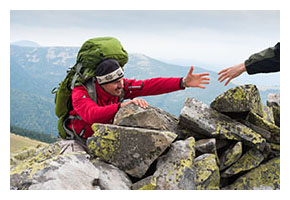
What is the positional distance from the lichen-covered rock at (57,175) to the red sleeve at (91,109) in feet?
4.60

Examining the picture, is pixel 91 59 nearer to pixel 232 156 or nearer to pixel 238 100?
pixel 238 100

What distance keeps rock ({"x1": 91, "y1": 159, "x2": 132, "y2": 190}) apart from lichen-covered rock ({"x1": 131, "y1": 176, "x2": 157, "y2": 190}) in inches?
6.8

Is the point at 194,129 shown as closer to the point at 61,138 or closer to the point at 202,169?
the point at 202,169

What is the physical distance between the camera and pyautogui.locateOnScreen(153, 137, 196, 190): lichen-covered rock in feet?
19.0

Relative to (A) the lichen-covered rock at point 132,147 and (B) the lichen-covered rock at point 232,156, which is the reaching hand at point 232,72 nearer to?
(B) the lichen-covered rock at point 232,156

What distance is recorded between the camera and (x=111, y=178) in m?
5.98

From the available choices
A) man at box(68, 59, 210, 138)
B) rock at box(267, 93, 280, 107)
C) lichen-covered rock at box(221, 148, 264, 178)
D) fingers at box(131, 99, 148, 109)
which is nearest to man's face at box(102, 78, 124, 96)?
man at box(68, 59, 210, 138)

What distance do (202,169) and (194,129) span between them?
1372 mm

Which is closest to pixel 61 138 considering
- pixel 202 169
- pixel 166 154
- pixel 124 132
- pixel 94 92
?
pixel 94 92

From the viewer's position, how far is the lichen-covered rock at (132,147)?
6223mm

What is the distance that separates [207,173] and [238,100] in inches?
87.1

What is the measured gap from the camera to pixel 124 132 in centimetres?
636

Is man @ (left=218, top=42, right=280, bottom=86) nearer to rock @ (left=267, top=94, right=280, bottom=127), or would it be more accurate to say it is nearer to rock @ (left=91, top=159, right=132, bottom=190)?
rock @ (left=267, top=94, right=280, bottom=127)

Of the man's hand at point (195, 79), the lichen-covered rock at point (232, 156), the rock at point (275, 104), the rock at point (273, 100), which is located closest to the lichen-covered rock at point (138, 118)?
the man's hand at point (195, 79)
